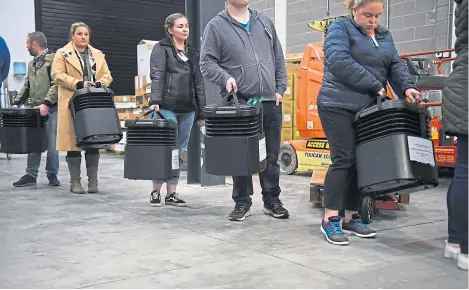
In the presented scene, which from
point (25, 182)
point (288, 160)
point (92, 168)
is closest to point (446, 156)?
point (288, 160)

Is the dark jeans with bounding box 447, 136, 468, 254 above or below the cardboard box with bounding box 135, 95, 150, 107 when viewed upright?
below

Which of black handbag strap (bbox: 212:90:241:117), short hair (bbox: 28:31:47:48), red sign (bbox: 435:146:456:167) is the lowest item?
red sign (bbox: 435:146:456:167)

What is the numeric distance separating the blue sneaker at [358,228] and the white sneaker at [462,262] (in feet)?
2.15

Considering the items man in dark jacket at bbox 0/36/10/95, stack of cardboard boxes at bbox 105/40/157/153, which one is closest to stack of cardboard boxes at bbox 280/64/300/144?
stack of cardboard boxes at bbox 105/40/157/153

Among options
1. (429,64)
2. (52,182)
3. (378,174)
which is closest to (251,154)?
(378,174)

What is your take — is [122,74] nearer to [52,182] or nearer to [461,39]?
[52,182]

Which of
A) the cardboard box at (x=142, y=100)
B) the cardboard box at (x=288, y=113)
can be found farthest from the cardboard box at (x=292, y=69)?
the cardboard box at (x=142, y=100)

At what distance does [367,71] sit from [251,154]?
77 centimetres

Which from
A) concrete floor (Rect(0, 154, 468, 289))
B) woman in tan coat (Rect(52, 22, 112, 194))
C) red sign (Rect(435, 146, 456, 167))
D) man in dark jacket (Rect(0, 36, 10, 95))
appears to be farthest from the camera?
man in dark jacket (Rect(0, 36, 10, 95))

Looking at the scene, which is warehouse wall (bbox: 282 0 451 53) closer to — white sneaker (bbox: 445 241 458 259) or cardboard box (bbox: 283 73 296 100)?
cardboard box (bbox: 283 73 296 100)

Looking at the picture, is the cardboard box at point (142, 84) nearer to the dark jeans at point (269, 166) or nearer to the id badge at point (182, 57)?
the id badge at point (182, 57)

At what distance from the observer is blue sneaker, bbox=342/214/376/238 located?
118 inches

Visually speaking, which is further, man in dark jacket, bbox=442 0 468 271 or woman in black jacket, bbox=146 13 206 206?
woman in black jacket, bbox=146 13 206 206

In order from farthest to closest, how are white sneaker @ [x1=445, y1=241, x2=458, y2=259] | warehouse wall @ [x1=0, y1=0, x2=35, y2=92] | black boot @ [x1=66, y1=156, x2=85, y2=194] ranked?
1. warehouse wall @ [x1=0, y1=0, x2=35, y2=92]
2. black boot @ [x1=66, y1=156, x2=85, y2=194]
3. white sneaker @ [x1=445, y1=241, x2=458, y2=259]
